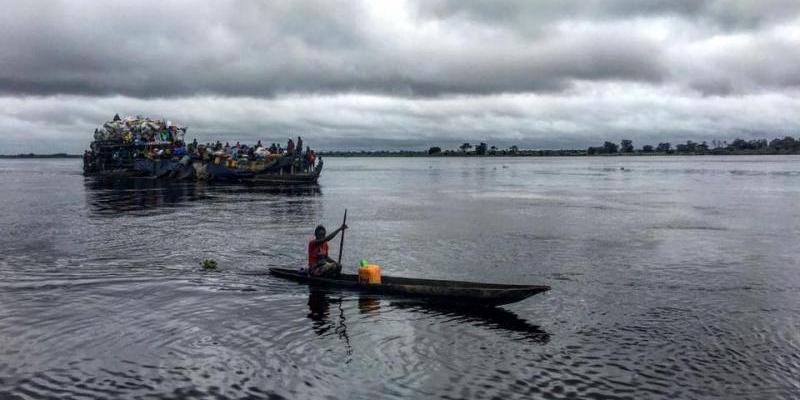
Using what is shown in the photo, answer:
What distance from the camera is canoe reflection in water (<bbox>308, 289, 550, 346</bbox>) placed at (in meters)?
14.3

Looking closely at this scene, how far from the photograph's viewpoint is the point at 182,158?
258ft

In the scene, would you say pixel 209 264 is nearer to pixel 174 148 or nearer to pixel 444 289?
pixel 444 289

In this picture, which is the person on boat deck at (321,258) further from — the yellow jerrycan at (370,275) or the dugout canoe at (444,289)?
the yellow jerrycan at (370,275)

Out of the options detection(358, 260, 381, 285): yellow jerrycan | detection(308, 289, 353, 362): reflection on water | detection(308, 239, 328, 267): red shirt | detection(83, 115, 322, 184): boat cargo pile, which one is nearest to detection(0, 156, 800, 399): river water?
detection(308, 289, 353, 362): reflection on water

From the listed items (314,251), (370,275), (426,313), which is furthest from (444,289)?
(314,251)

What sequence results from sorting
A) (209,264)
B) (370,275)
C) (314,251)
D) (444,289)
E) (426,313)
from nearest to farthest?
(426,313) < (444,289) < (370,275) < (314,251) < (209,264)

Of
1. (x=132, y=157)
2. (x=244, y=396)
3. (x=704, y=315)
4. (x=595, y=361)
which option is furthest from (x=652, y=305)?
(x=132, y=157)

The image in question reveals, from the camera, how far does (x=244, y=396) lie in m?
10.5

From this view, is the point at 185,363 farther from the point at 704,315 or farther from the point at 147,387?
the point at 704,315

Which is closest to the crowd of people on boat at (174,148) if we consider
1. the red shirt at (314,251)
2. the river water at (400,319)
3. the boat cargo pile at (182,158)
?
the boat cargo pile at (182,158)

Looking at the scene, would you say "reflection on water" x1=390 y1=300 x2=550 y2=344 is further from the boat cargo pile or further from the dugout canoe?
the boat cargo pile

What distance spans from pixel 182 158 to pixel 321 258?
66.4 metres

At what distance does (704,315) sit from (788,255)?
1274 cm

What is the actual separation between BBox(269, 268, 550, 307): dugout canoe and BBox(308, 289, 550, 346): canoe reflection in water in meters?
0.22
